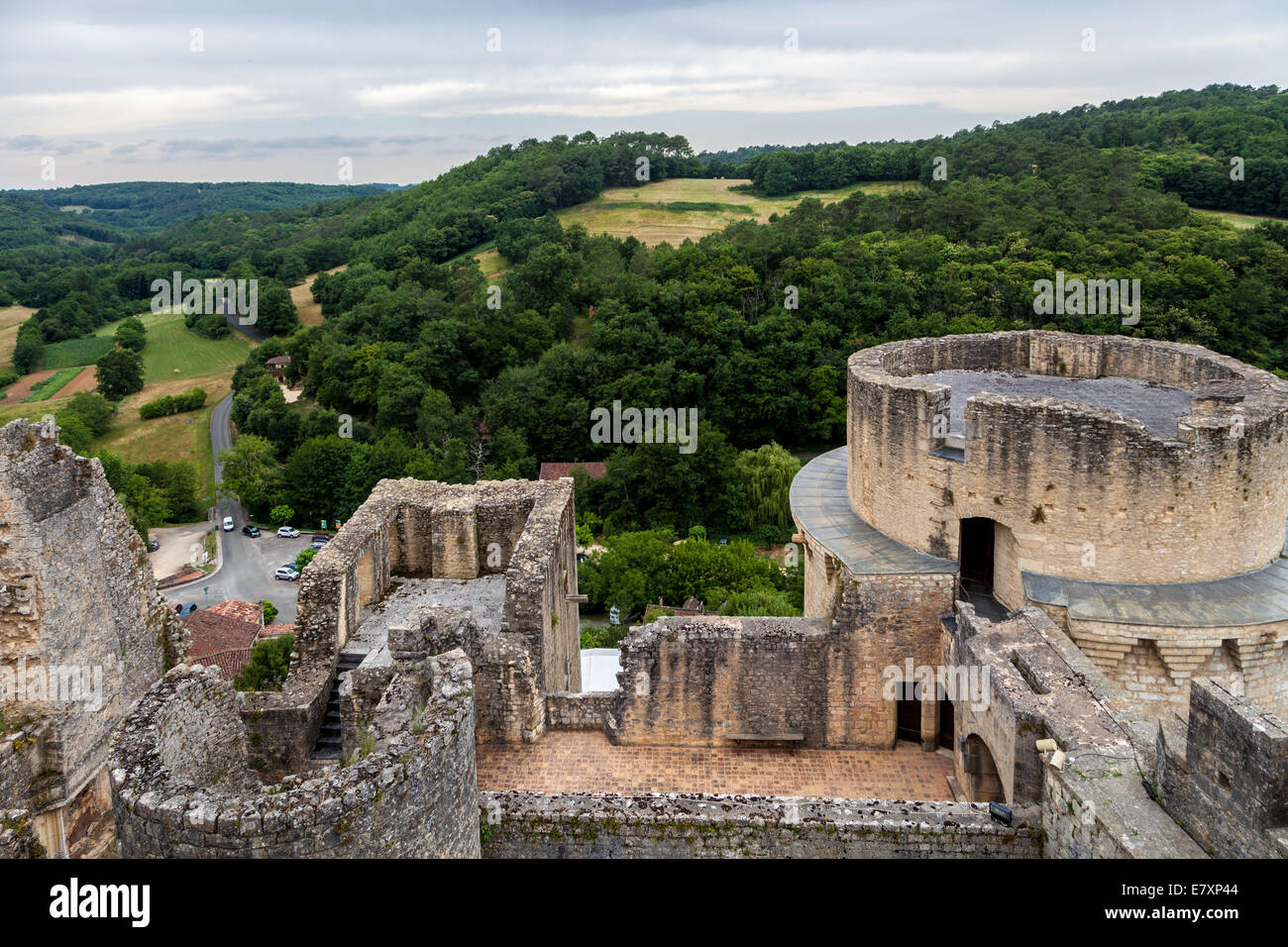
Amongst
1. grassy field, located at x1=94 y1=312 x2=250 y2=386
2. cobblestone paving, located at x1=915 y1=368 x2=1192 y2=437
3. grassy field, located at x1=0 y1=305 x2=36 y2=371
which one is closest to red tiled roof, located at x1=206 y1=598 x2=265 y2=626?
cobblestone paving, located at x1=915 y1=368 x2=1192 y2=437

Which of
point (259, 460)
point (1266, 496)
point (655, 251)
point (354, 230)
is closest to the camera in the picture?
point (1266, 496)

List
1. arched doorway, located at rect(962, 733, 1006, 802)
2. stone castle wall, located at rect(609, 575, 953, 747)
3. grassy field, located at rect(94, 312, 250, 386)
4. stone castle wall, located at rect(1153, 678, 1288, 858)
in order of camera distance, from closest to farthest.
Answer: stone castle wall, located at rect(1153, 678, 1288, 858), arched doorway, located at rect(962, 733, 1006, 802), stone castle wall, located at rect(609, 575, 953, 747), grassy field, located at rect(94, 312, 250, 386)

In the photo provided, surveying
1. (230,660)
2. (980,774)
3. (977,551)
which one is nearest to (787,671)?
(980,774)

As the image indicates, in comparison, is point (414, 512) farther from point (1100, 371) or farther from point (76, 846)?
point (1100, 371)

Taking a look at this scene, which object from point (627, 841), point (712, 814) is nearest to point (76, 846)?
point (627, 841)

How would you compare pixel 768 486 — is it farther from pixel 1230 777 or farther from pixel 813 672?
pixel 1230 777

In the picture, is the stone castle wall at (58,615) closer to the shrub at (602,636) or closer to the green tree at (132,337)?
the shrub at (602,636)

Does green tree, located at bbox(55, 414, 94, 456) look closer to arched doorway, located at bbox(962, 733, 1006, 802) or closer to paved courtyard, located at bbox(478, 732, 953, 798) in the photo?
paved courtyard, located at bbox(478, 732, 953, 798)
